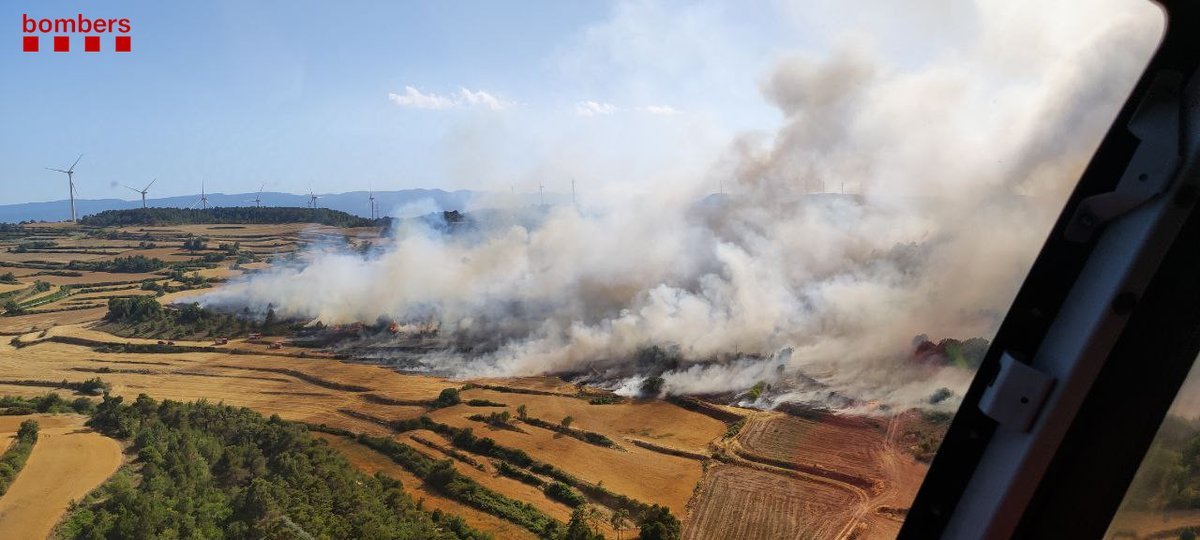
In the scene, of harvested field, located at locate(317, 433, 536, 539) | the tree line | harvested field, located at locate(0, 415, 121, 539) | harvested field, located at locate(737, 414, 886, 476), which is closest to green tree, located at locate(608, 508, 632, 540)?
harvested field, located at locate(317, 433, 536, 539)

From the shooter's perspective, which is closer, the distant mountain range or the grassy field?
the grassy field

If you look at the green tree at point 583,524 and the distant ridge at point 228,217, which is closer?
the green tree at point 583,524

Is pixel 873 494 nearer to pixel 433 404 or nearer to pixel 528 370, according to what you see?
pixel 433 404

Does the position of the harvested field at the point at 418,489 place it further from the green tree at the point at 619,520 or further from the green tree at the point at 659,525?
the green tree at the point at 659,525

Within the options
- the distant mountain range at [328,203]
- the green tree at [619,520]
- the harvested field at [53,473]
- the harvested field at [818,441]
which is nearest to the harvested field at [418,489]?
the green tree at [619,520]

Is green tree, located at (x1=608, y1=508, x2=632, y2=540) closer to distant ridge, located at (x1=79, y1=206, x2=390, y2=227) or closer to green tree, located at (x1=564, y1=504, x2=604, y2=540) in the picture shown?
green tree, located at (x1=564, y1=504, x2=604, y2=540)

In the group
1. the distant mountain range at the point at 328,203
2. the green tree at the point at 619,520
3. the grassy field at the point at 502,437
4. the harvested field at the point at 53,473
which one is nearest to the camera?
the harvested field at the point at 53,473
